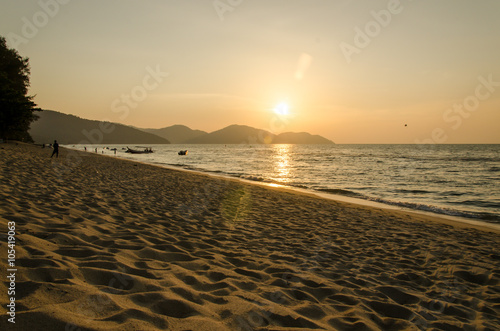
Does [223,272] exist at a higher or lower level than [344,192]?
higher

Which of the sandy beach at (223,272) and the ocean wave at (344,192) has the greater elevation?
the sandy beach at (223,272)

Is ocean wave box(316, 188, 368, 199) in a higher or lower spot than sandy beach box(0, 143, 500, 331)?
lower

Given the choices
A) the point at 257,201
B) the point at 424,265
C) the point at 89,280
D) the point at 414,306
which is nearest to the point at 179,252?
the point at 89,280

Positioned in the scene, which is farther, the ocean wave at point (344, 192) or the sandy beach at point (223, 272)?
the ocean wave at point (344, 192)

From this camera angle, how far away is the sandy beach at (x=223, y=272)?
9.02 ft

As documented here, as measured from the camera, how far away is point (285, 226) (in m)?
7.66

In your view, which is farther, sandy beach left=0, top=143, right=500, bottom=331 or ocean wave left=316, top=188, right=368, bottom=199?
ocean wave left=316, top=188, right=368, bottom=199

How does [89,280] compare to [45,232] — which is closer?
[89,280]

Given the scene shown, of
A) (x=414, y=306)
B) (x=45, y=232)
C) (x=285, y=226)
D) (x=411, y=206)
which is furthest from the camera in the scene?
(x=411, y=206)

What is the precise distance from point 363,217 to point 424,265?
15.2ft

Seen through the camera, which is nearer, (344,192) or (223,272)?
(223,272)

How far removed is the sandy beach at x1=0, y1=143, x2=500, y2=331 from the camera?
2.75 meters

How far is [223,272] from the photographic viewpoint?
4.09 meters

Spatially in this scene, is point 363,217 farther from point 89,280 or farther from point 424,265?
point 89,280
